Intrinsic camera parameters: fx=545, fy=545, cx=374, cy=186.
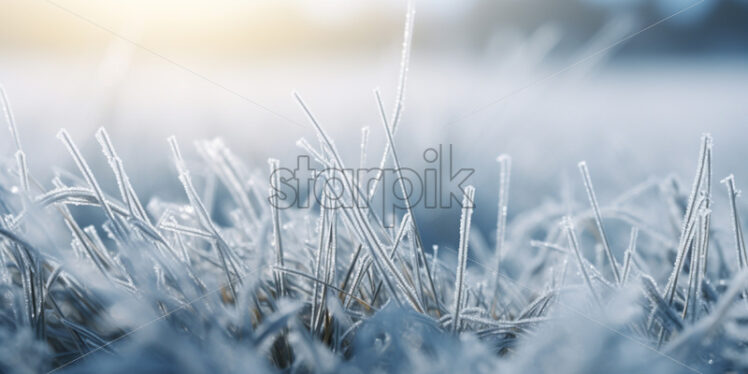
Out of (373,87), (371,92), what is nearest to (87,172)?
(371,92)

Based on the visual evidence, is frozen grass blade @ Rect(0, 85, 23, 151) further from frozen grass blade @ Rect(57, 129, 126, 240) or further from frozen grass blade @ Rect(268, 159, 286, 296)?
frozen grass blade @ Rect(268, 159, 286, 296)

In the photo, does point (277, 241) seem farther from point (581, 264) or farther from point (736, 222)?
point (736, 222)

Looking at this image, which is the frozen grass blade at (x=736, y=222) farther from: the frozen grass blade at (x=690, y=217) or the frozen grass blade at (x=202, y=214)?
the frozen grass blade at (x=202, y=214)

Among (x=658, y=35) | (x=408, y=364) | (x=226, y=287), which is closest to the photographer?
(x=408, y=364)

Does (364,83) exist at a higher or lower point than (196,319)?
higher

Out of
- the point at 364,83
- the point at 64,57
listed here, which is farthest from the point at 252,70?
the point at 64,57

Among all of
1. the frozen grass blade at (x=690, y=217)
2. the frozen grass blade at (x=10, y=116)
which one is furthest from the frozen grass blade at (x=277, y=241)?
the frozen grass blade at (x=690, y=217)

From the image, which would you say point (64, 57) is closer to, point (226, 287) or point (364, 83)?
point (364, 83)

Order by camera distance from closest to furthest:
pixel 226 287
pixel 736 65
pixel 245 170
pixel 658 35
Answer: pixel 226 287
pixel 245 170
pixel 736 65
pixel 658 35
